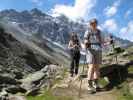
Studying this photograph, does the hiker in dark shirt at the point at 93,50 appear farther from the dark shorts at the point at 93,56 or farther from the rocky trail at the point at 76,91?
the rocky trail at the point at 76,91

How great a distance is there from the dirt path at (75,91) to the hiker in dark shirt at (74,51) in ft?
2.92

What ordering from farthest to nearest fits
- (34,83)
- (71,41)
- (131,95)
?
(34,83)
(71,41)
(131,95)

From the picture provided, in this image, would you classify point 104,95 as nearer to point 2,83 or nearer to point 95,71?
point 95,71

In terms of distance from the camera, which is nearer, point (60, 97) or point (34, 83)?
point (60, 97)

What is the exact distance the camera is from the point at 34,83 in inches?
1017

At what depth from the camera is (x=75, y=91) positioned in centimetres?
1916

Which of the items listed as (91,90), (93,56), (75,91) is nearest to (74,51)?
(75,91)

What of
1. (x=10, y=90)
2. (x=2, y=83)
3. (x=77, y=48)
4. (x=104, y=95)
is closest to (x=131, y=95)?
(x=104, y=95)

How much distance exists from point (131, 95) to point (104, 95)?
1272mm

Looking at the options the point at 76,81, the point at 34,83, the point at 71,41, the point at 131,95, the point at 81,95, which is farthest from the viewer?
the point at 34,83

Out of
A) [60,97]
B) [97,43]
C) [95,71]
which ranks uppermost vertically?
[97,43]

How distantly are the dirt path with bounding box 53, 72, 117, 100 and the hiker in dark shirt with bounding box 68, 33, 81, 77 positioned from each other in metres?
0.89

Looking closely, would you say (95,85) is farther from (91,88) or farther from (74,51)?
(74,51)

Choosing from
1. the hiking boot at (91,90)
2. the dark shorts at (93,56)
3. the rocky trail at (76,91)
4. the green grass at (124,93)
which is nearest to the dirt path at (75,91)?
the rocky trail at (76,91)
